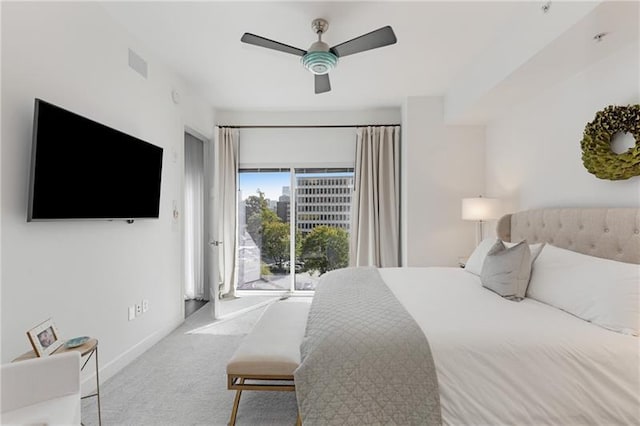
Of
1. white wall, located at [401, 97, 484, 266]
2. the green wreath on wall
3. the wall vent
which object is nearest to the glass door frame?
white wall, located at [401, 97, 484, 266]

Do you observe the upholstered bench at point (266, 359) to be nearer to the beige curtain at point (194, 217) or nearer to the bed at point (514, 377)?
the bed at point (514, 377)

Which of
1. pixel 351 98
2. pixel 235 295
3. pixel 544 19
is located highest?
pixel 351 98

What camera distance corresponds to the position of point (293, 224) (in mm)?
4609

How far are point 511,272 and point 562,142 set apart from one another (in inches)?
53.6

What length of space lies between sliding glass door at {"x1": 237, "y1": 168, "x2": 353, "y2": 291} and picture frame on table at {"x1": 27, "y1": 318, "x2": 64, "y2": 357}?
9.85 ft

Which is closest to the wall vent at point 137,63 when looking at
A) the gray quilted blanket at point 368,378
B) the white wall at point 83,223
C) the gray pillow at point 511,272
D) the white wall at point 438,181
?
the white wall at point 83,223

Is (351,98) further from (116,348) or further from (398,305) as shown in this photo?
(116,348)

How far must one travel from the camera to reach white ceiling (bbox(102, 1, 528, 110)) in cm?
223

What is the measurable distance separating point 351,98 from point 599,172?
8.86 feet

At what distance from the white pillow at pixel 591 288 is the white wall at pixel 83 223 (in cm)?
302

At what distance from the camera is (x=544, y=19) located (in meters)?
2.03

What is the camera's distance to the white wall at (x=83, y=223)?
64.9 inches

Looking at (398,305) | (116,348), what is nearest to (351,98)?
(398,305)

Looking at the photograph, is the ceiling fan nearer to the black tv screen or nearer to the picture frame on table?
the black tv screen
